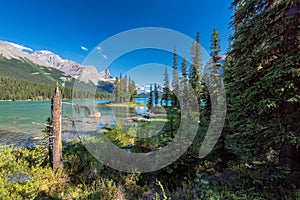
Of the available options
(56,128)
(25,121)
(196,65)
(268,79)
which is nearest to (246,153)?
(268,79)

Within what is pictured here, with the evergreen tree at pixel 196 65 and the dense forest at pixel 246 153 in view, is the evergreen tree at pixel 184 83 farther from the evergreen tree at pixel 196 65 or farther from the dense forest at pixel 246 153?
the dense forest at pixel 246 153

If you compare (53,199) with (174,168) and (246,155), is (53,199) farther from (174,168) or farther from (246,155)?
(246,155)

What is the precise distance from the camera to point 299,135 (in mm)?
3217

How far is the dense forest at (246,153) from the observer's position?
3.46m

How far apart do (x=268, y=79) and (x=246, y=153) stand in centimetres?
239

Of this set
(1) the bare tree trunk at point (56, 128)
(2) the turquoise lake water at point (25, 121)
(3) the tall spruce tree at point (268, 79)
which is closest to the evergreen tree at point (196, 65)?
(2) the turquoise lake water at point (25, 121)

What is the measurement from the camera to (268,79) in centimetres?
354

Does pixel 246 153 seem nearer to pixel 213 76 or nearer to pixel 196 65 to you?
pixel 213 76

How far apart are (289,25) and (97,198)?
679 centimetres

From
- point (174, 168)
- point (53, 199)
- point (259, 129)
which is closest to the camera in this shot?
point (259, 129)

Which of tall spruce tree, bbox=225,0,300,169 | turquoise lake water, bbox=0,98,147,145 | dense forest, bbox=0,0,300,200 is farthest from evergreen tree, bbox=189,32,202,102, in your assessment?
tall spruce tree, bbox=225,0,300,169

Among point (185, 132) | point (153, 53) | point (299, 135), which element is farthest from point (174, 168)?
point (153, 53)

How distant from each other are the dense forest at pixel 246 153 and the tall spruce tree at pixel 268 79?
2cm

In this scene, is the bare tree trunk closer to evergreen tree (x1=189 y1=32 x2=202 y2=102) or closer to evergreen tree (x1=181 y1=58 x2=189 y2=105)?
evergreen tree (x1=189 y1=32 x2=202 y2=102)
